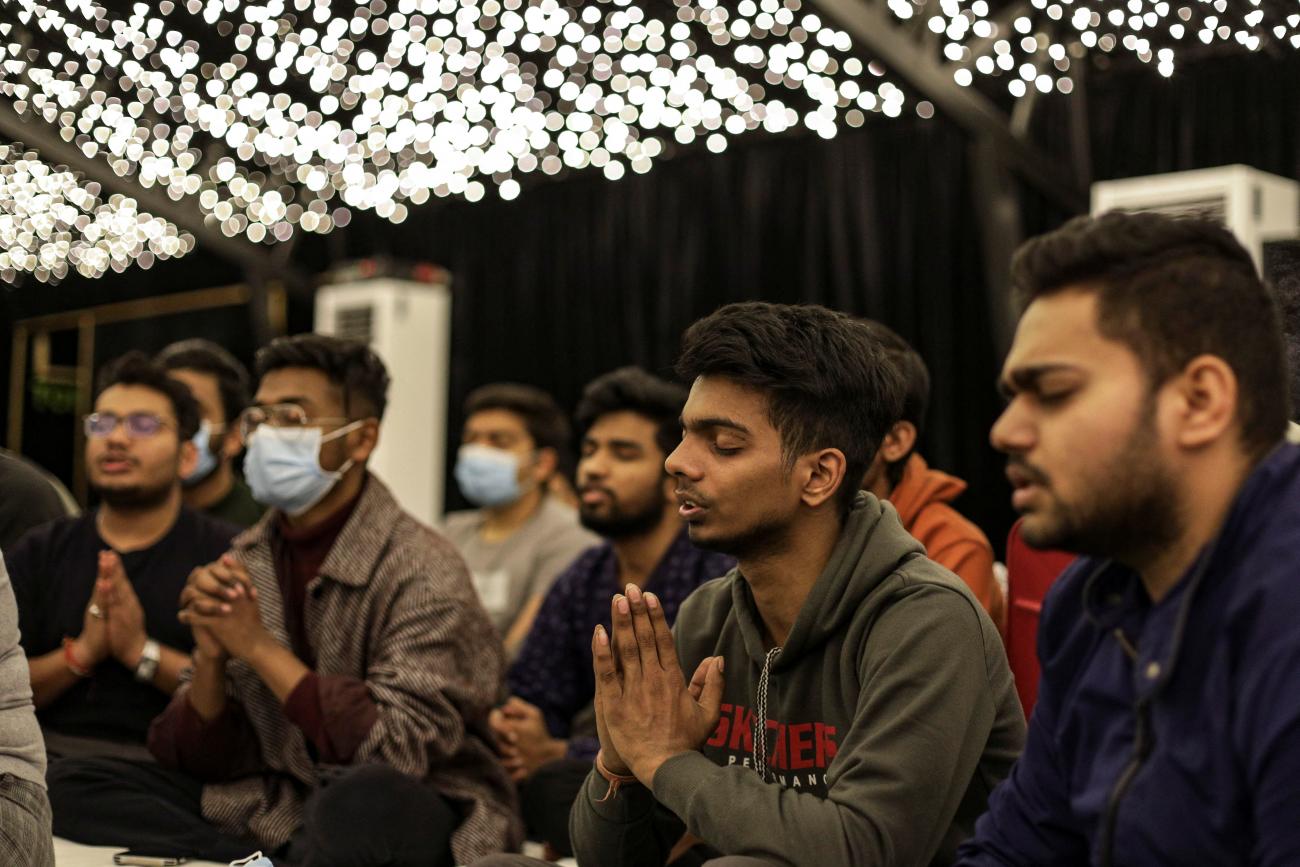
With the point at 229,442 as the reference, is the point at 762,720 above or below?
below

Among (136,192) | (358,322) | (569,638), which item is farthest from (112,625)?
(136,192)

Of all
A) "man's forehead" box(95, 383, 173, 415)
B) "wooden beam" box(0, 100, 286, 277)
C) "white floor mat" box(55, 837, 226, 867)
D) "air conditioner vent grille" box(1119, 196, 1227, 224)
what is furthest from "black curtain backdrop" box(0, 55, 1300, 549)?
"white floor mat" box(55, 837, 226, 867)

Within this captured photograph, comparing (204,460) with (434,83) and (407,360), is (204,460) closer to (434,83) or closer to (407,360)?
(434,83)

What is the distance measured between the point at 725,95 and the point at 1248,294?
4933mm

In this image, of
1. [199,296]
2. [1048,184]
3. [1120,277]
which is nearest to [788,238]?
[1048,184]

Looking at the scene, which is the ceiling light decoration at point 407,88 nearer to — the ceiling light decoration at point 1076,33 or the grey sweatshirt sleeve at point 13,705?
the ceiling light decoration at point 1076,33

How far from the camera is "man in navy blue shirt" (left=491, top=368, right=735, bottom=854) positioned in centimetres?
366

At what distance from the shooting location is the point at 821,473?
87.7 inches

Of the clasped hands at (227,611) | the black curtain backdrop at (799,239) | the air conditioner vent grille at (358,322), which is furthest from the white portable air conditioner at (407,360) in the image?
the clasped hands at (227,611)

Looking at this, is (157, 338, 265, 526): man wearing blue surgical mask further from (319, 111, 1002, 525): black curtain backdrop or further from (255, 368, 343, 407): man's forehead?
(319, 111, 1002, 525): black curtain backdrop

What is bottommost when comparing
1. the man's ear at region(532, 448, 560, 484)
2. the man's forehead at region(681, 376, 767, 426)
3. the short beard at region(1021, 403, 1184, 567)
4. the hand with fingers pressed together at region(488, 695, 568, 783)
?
the hand with fingers pressed together at region(488, 695, 568, 783)

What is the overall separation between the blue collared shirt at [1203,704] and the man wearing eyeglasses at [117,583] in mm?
2600

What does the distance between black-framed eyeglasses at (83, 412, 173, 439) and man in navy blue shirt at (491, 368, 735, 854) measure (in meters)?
1.15

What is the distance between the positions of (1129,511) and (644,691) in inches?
31.1
